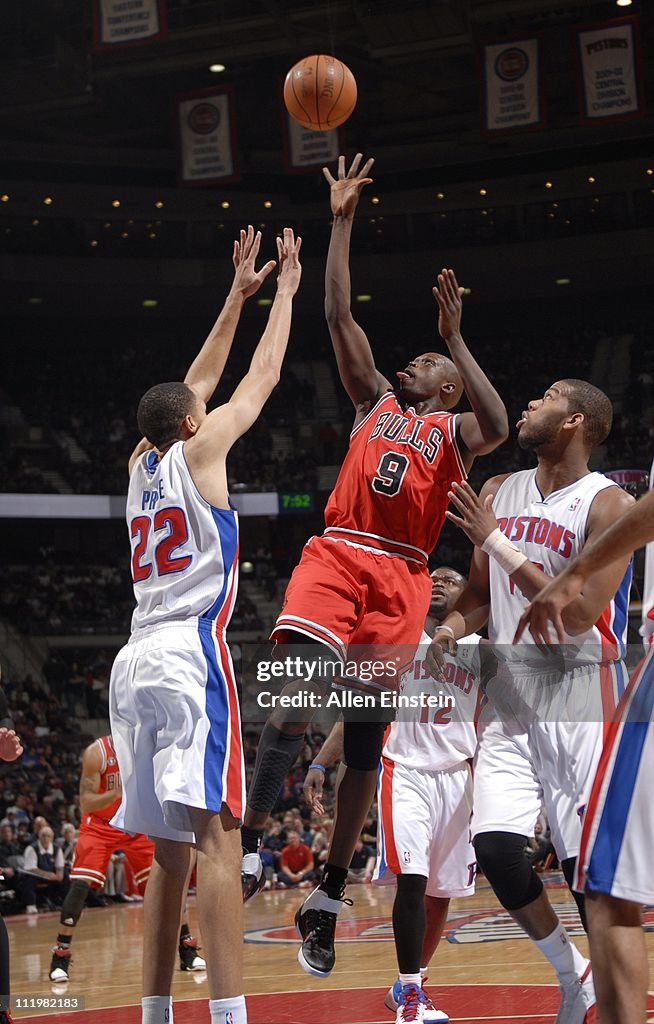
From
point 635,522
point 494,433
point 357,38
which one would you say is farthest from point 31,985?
point 357,38

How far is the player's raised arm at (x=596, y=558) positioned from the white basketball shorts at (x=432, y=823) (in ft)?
10.8

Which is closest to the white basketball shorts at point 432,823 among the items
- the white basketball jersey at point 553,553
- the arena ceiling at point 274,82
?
the white basketball jersey at point 553,553

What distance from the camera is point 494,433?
538 cm

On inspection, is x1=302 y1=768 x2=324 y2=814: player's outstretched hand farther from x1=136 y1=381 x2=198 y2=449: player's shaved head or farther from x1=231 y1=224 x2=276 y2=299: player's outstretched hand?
x1=231 y1=224 x2=276 y2=299: player's outstretched hand

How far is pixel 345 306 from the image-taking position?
582 centimetres

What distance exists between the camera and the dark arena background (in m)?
20.8

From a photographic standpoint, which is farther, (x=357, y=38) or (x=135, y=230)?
(x=135, y=230)

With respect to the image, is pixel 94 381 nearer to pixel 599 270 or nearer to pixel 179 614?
pixel 599 270

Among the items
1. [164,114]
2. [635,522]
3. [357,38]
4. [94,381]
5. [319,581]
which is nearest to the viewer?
[635,522]

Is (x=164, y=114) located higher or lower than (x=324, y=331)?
higher

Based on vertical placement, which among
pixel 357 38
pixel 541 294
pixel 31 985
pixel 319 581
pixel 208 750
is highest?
pixel 357 38

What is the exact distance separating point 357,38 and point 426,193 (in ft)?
A: 20.9

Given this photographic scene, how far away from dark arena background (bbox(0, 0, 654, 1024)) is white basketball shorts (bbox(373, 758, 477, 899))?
11826 millimetres

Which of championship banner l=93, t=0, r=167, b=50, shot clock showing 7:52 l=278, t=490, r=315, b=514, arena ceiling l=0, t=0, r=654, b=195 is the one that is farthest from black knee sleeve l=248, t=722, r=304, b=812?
shot clock showing 7:52 l=278, t=490, r=315, b=514
